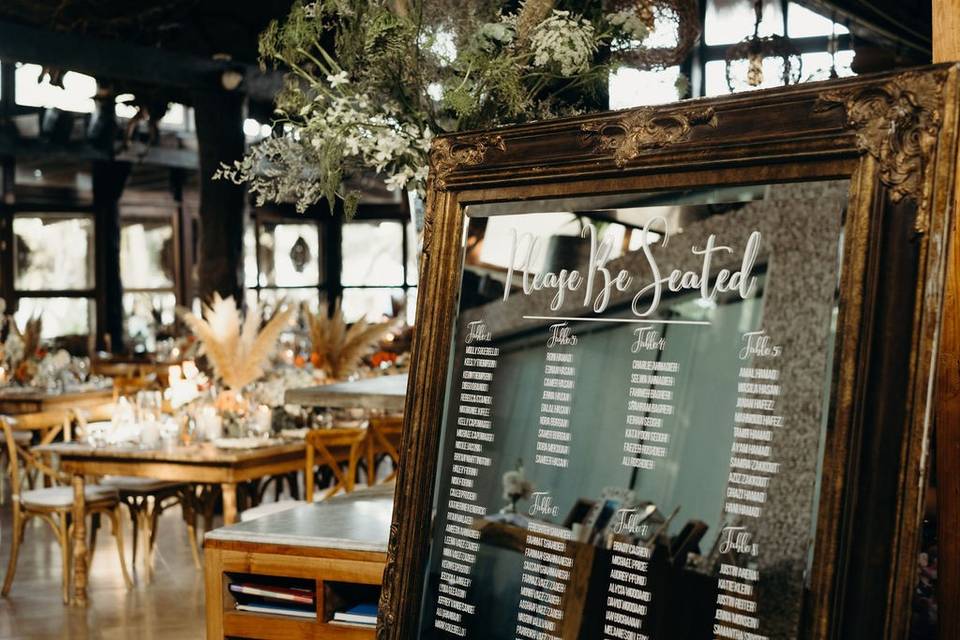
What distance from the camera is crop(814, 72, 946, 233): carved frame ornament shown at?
1417 millimetres

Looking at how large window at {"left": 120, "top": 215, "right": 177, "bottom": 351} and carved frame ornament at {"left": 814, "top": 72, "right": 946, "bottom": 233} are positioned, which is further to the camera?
large window at {"left": 120, "top": 215, "right": 177, "bottom": 351}

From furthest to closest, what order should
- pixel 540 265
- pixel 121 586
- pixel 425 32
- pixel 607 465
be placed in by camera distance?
pixel 121 586, pixel 425 32, pixel 540 265, pixel 607 465

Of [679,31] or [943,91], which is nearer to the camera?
[943,91]

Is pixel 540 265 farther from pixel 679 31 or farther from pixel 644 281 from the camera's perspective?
pixel 679 31

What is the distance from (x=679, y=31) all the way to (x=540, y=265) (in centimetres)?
180

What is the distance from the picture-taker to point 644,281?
172cm

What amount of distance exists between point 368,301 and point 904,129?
15582 millimetres

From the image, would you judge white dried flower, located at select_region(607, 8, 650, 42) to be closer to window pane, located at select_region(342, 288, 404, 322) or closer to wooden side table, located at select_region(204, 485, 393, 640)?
wooden side table, located at select_region(204, 485, 393, 640)

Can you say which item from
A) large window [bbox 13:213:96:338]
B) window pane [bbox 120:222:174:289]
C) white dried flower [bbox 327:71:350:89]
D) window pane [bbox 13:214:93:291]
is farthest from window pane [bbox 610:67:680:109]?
window pane [bbox 120:222:174:289]

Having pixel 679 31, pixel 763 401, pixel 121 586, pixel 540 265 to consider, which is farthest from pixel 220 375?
pixel 763 401

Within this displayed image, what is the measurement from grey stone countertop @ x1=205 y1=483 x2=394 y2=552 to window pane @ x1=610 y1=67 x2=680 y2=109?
126cm

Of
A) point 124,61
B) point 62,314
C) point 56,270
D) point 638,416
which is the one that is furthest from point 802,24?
point 638,416

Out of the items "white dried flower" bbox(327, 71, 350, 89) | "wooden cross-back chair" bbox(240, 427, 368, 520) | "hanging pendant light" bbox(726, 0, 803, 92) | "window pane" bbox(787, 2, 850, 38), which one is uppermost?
"window pane" bbox(787, 2, 850, 38)

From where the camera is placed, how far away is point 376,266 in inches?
661
